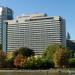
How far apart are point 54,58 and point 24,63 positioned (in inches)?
547

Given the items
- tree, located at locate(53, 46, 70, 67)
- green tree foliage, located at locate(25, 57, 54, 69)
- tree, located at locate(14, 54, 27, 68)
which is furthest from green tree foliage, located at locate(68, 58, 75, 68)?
tree, located at locate(14, 54, 27, 68)

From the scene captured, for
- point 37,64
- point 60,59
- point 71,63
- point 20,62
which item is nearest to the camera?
point 37,64

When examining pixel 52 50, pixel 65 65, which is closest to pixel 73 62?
pixel 65 65

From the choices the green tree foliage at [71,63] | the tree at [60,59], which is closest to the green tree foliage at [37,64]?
the tree at [60,59]

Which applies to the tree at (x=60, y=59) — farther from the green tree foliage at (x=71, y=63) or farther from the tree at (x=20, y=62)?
the tree at (x=20, y=62)

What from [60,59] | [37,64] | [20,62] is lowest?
[37,64]

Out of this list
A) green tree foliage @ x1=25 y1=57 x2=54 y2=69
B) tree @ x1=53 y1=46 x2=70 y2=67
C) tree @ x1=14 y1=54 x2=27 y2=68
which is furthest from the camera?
tree @ x1=53 y1=46 x2=70 y2=67

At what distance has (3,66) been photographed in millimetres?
126438

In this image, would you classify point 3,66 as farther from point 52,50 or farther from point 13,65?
point 52,50

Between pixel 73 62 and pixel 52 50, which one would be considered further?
pixel 52 50

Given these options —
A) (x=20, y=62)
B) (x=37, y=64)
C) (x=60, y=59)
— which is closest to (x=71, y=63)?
(x=60, y=59)

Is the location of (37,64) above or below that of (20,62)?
below

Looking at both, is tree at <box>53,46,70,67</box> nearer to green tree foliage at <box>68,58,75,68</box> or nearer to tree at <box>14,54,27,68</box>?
green tree foliage at <box>68,58,75,68</box>

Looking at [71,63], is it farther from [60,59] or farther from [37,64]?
[37,64]
